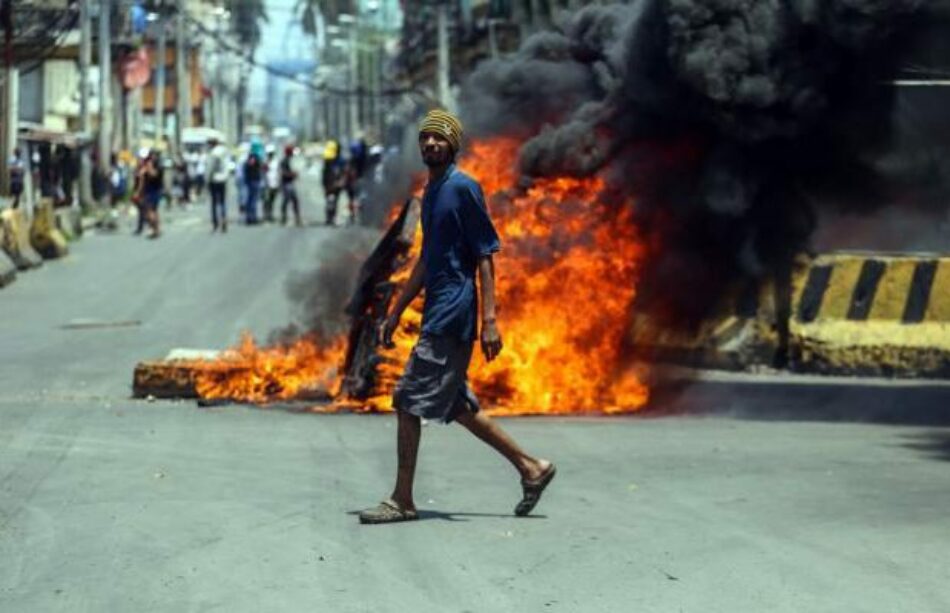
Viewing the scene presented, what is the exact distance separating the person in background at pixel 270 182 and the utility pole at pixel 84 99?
16.3ft

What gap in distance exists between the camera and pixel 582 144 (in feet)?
40.4

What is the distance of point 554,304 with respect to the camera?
1223cm

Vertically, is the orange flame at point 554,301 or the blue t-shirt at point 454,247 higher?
the blue t-shirt at point 454,247

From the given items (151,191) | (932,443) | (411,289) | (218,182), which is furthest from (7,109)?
(411,289)

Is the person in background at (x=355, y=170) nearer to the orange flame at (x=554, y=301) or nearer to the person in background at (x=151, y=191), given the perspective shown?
the person in background at (x=151, y=191)

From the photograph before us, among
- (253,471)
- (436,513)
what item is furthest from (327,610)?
(253,471)

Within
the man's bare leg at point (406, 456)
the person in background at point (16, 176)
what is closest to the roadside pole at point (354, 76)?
the person in background at point (16, 176)

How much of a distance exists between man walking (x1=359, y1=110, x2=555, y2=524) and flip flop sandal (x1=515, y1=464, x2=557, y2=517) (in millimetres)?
12

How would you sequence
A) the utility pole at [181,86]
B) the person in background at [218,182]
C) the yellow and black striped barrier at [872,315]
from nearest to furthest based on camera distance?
1. the yellow and black striped barrier at [872,315]
2. the person in background at [218,182]
3. the utility pole at [181,86]

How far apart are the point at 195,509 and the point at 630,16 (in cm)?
552

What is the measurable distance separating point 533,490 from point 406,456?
0.59 meters

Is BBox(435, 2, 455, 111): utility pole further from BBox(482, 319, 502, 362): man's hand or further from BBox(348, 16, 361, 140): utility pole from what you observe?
BBox(348, 16, 361, 140): utility pole

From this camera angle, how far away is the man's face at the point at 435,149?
8.05 m

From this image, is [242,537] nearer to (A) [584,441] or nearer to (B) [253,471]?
(B) [253,471]
